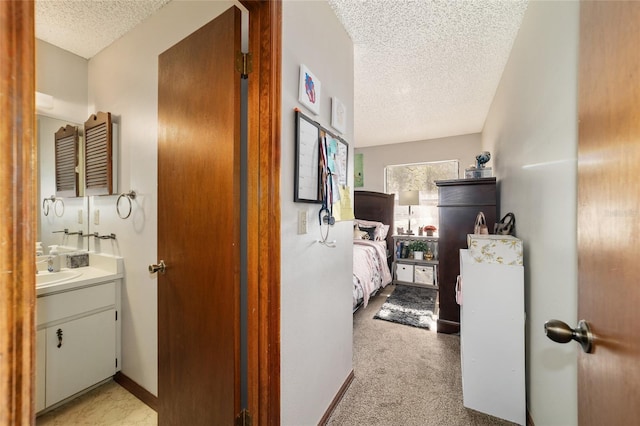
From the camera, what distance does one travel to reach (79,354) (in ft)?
5.47

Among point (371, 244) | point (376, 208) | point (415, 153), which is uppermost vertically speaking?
point (415, 153)

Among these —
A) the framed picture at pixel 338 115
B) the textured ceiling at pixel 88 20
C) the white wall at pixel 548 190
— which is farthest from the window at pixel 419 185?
the textured ceiling at pixel 88 20

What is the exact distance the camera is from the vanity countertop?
1.55m

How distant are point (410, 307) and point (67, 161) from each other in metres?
3.84

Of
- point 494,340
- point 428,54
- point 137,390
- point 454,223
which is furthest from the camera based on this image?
point 454,223

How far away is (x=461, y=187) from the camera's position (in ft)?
8.81

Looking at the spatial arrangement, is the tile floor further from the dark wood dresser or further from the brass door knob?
the dark wood dresser

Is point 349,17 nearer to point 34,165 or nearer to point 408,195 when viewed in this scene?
point 34,165

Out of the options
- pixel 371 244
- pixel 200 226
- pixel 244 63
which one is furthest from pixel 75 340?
pixel 371 244

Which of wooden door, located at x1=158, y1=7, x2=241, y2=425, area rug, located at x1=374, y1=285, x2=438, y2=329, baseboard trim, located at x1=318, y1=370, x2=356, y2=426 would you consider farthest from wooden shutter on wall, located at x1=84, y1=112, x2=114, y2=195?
area rug, located at x1=374, y1=285, x2=438, y2=329

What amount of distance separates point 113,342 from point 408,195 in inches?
171

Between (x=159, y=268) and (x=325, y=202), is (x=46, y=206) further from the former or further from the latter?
(x=325, y=202)

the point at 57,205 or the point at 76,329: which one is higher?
the point at 57,205

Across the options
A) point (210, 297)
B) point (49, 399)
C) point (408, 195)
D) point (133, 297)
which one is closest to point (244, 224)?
point (210, 297)
